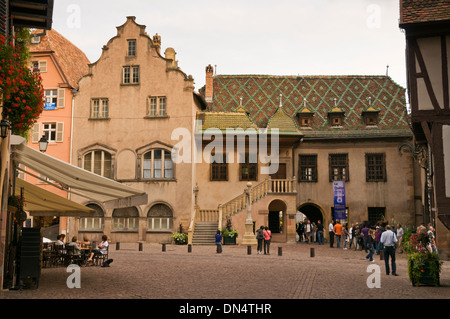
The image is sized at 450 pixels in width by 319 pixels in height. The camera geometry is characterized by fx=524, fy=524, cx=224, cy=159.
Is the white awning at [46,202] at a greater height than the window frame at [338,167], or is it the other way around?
the window frame at [338,167]

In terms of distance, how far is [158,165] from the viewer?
106 feet

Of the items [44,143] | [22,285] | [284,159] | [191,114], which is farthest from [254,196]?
[22,285]

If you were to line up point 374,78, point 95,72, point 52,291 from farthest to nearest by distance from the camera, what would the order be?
point 374,78
point 95,72
point 52,291

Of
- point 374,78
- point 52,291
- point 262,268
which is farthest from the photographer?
point 374,78

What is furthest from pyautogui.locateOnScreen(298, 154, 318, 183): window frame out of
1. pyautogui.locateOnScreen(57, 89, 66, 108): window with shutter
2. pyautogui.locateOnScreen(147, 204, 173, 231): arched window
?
pyautogui.locateOnScreen(57, 89, 66, 108): window with shutter

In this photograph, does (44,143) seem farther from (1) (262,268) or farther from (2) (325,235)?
(2) (325,235)

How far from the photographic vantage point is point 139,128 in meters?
32.7

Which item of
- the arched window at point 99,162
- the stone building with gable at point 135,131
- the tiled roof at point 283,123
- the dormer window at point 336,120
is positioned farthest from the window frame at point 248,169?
the arched window at point 99,162

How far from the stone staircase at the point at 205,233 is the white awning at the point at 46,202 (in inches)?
554

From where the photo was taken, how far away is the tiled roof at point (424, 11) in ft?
46.6

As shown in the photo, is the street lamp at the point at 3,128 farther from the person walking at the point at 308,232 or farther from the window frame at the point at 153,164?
the person walking at the point at 308,232

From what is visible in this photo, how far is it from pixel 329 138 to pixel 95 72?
50.8 ft

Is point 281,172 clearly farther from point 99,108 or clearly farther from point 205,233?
point 99,108

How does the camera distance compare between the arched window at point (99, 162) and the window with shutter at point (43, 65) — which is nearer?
the arched window at point (99, 162)
